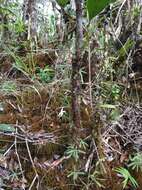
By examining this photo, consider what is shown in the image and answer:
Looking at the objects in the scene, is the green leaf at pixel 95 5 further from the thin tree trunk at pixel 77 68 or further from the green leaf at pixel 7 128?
the green leaf at pixel 7 128

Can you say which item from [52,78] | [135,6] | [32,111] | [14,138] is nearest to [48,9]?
[135,6]

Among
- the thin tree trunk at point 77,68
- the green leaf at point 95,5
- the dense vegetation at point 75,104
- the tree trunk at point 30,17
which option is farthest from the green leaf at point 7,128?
the tree trunk at point 30,17

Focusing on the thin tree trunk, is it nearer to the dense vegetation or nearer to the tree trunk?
the dense vegetation

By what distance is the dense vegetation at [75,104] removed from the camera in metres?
1.61

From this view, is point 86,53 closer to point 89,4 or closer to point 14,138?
point 89,4

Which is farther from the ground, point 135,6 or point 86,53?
point 135,6

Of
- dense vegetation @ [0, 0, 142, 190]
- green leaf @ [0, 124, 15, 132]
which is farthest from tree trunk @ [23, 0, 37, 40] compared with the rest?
green leaf @ [0, 124, 15, 132]

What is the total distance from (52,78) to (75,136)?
52cm

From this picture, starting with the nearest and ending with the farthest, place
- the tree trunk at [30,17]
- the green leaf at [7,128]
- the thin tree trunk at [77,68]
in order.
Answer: the thin tree trunk at [77,68], the green leaf at [7,128], the tree trunk at [30,17]

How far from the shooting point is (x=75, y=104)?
5.33 ft

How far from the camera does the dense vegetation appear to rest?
161cm

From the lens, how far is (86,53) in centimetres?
198

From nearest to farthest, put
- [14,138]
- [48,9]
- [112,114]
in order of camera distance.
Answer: [14,138] < [112,114] < [48,9]

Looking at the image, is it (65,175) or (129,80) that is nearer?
(65,175)
